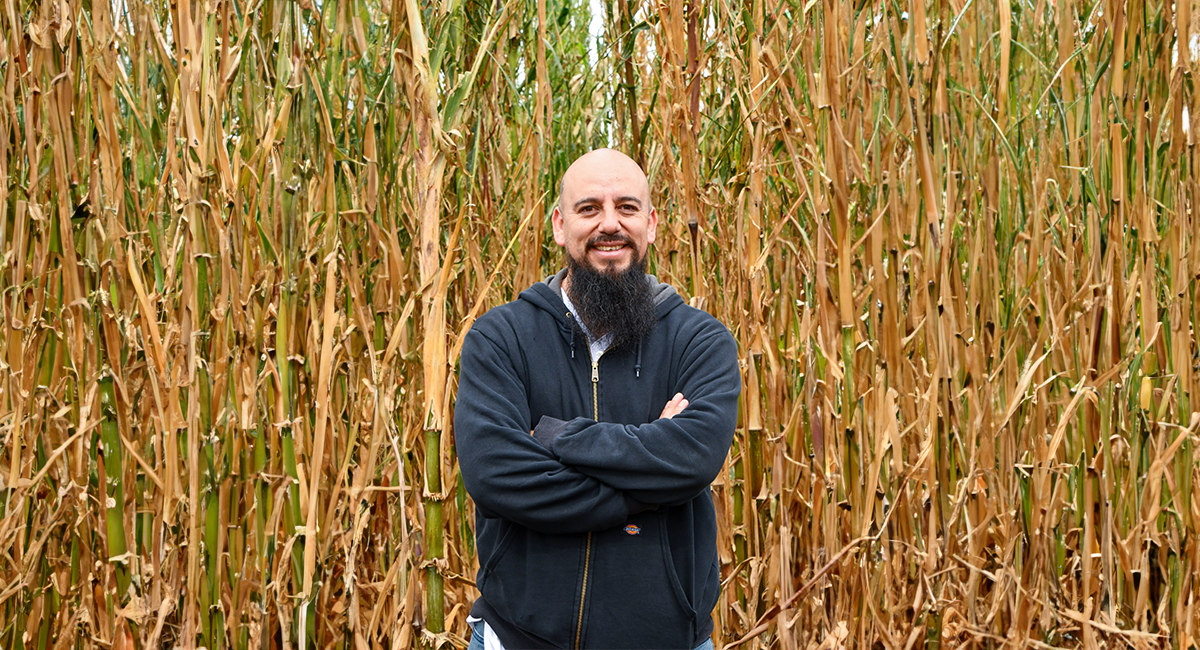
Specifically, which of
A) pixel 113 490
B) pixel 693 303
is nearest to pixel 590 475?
pixel 693 303

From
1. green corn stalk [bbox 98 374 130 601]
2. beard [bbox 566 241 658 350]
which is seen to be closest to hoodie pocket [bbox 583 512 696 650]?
beard [bbox 566 241 658 350]

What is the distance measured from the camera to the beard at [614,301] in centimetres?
119

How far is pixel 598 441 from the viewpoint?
1111mm

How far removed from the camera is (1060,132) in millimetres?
2012

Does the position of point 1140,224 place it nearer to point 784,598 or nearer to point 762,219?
point 762,219

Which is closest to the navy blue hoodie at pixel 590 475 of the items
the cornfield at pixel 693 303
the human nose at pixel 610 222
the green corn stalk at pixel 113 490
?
the human nose at pixel 610 222

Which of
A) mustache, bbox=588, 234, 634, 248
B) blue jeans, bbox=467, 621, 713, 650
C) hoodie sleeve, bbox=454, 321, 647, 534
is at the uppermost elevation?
mustache, bbox=588, 234, 634, 248

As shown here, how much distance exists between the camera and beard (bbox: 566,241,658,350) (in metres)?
1.19

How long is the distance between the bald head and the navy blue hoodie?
15 centimetres

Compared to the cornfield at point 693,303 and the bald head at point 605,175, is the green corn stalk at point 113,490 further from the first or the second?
the bald head at point 605,175

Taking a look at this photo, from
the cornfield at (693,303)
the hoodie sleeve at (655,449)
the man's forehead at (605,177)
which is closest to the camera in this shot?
the hoodie sleeve at (655,449)

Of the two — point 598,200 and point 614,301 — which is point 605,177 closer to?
point 598,200

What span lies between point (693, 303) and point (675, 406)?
1.81 feet

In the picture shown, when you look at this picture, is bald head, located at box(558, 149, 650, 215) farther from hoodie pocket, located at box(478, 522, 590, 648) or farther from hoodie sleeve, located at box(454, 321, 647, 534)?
hoodie pocket, located at box(478, 522, 590, 648)
